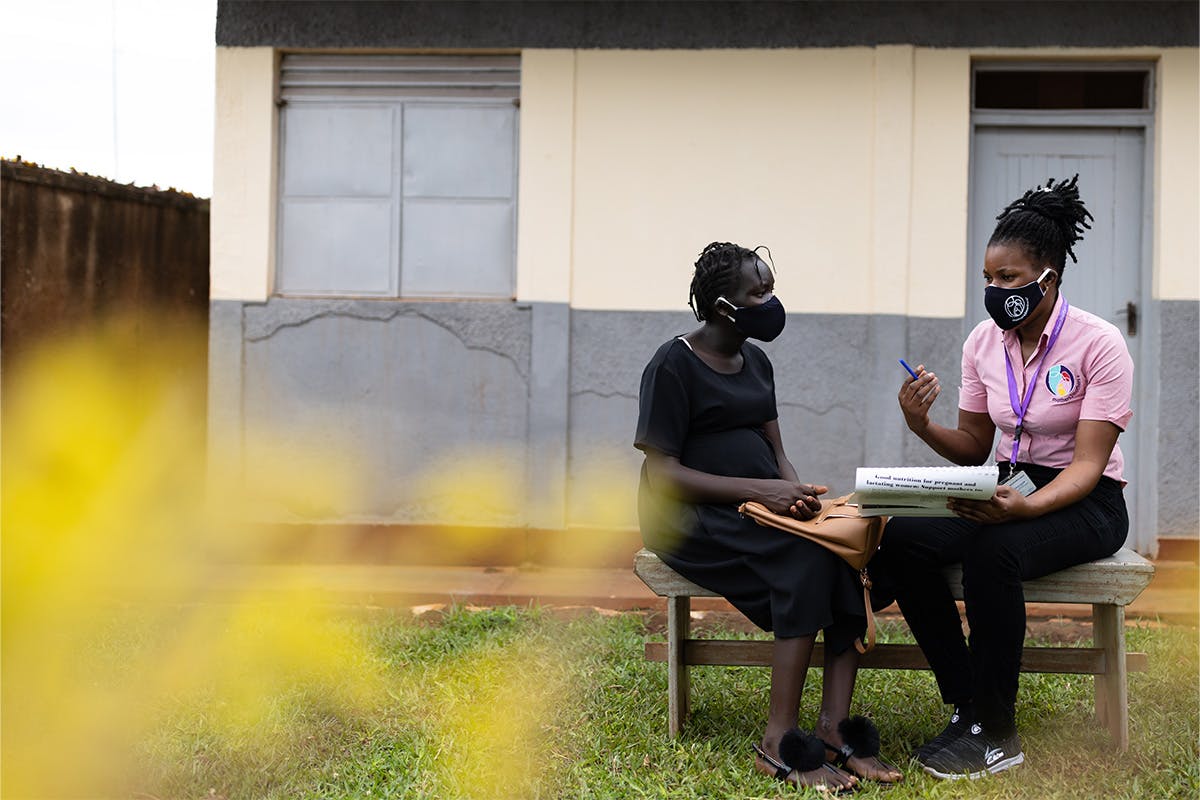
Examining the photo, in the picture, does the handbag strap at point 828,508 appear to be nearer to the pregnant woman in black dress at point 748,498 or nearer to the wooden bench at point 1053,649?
the pregnant woman in black dress at point 748,498

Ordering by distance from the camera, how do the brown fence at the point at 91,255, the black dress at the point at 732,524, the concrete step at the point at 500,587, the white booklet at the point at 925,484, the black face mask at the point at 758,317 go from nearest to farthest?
the white booklet at the point at 925,484 < the black dress at the point at 732,524 < the black face mask at the point at 758,317 < the concrete step at the point at 500,587 < the brown fence at the point at 91,255

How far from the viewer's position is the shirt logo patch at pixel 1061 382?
3807 mm

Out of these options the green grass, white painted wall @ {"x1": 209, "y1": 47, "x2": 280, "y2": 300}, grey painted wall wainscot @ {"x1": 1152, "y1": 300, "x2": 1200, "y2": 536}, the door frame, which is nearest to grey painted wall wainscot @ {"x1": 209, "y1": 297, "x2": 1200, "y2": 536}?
white painted wall @ {"x1": 209, "y1": 47, "x2": 280, "y2": 300}

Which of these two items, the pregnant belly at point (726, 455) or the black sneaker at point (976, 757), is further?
the pregnant belly at point (726, 455)

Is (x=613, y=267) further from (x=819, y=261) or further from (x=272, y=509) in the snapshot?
(x=272, y=509)

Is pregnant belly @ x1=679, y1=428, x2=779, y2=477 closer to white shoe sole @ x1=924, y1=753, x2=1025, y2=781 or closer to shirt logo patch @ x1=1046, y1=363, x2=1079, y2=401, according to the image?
shirt logo patch @ x1=1046, y1=363, x2=1079, y2=401

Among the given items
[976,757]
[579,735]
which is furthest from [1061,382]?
[579,735]

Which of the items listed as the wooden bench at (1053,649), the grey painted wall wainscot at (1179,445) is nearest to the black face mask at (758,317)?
the wooden bench at (1053,649)

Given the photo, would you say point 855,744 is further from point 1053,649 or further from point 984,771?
point 1053,649

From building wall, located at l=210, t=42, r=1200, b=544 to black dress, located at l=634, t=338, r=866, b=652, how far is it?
9.18 feet

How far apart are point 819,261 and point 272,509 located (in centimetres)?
357

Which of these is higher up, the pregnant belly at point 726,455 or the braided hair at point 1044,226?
the braided hair at point 1044,226

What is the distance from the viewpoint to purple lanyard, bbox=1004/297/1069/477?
152 inches

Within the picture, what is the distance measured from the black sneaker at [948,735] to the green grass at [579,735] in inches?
2.7
